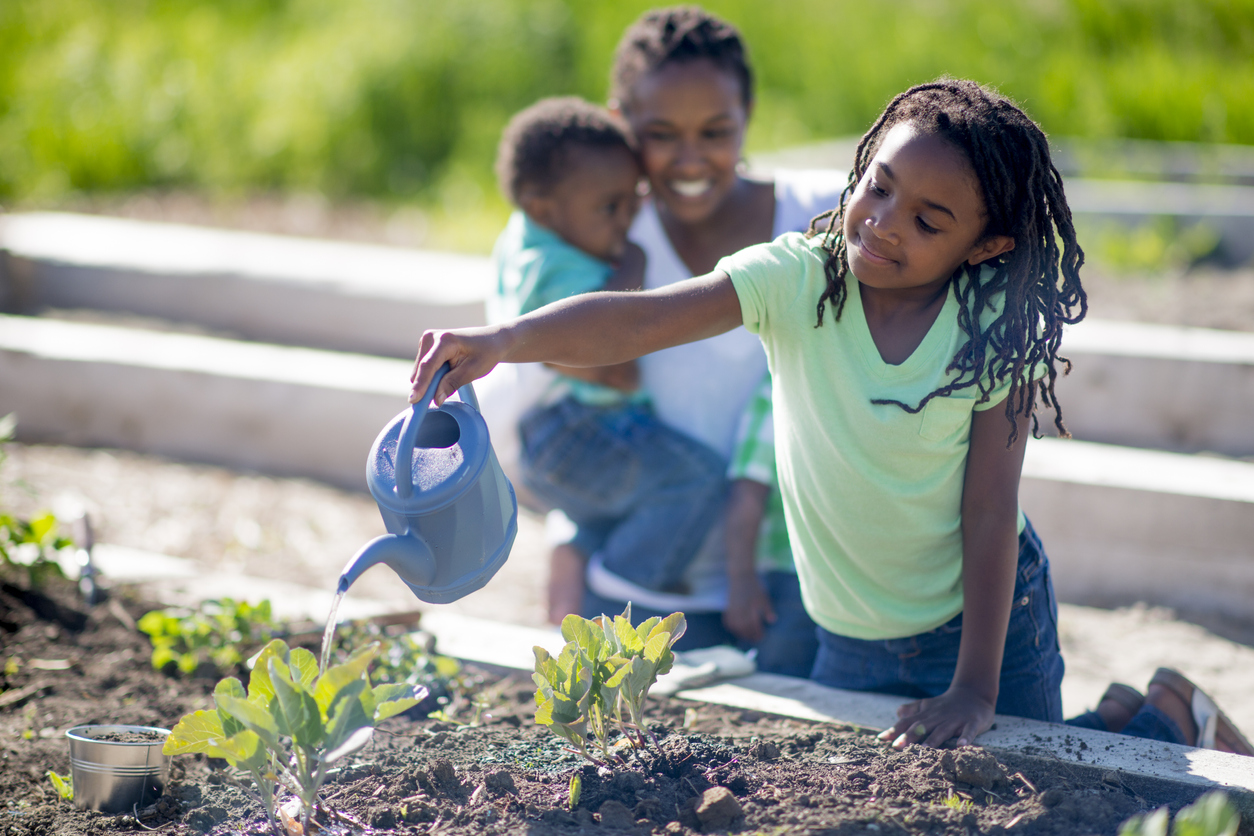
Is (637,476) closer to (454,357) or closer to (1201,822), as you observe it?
(454,357)

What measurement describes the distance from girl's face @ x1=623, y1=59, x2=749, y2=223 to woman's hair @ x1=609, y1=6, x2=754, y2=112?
3 cm

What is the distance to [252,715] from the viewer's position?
1.51 m

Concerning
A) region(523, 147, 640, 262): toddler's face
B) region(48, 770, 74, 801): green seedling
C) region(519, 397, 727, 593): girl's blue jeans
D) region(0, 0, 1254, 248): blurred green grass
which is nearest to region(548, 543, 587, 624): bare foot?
region(519, 397, 727, 593): girl's blue jeans

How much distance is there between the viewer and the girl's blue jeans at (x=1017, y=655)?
2.14 metres

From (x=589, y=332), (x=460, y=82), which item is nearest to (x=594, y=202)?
(x=589, y=332)

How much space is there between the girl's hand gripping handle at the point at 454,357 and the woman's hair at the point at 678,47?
1.37 m

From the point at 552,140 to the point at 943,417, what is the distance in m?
1.38

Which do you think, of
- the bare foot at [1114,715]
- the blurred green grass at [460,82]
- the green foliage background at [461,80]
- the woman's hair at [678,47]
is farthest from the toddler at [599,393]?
the green foliage background at [461,80]

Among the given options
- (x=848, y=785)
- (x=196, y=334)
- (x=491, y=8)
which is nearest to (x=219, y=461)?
(x=196, y=334)

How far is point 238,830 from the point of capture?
1.75 metres

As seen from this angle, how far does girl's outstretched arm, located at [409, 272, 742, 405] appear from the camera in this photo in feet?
5.44

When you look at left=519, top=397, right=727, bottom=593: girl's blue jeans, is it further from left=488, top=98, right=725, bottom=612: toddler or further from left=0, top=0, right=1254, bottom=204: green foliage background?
left=0, top=0, right=1254, bottom=204: green foliage background

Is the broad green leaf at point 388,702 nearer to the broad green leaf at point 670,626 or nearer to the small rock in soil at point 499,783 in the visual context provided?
the small rock in soil at point 499,783

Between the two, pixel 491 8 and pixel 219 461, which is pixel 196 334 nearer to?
pixel 219 461
